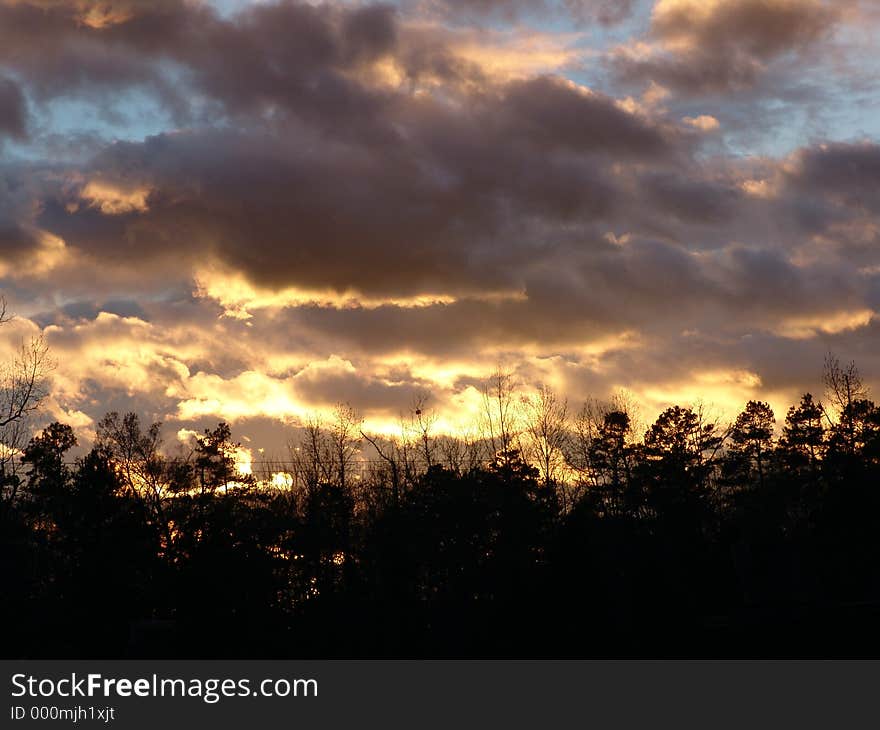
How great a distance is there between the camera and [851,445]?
6094 cm

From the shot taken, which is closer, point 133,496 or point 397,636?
point 397,636

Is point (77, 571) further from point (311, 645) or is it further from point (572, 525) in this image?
point (572, 525)

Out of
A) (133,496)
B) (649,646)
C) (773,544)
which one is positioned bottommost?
(649,646)

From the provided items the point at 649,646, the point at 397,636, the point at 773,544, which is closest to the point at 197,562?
the point at 397,636

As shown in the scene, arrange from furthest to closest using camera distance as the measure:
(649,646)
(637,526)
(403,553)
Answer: (637,526), (403,553), (649,646)

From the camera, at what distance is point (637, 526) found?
49031 mm

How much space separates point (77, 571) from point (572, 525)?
22.6m

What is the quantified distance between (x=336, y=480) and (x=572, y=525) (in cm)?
2467
